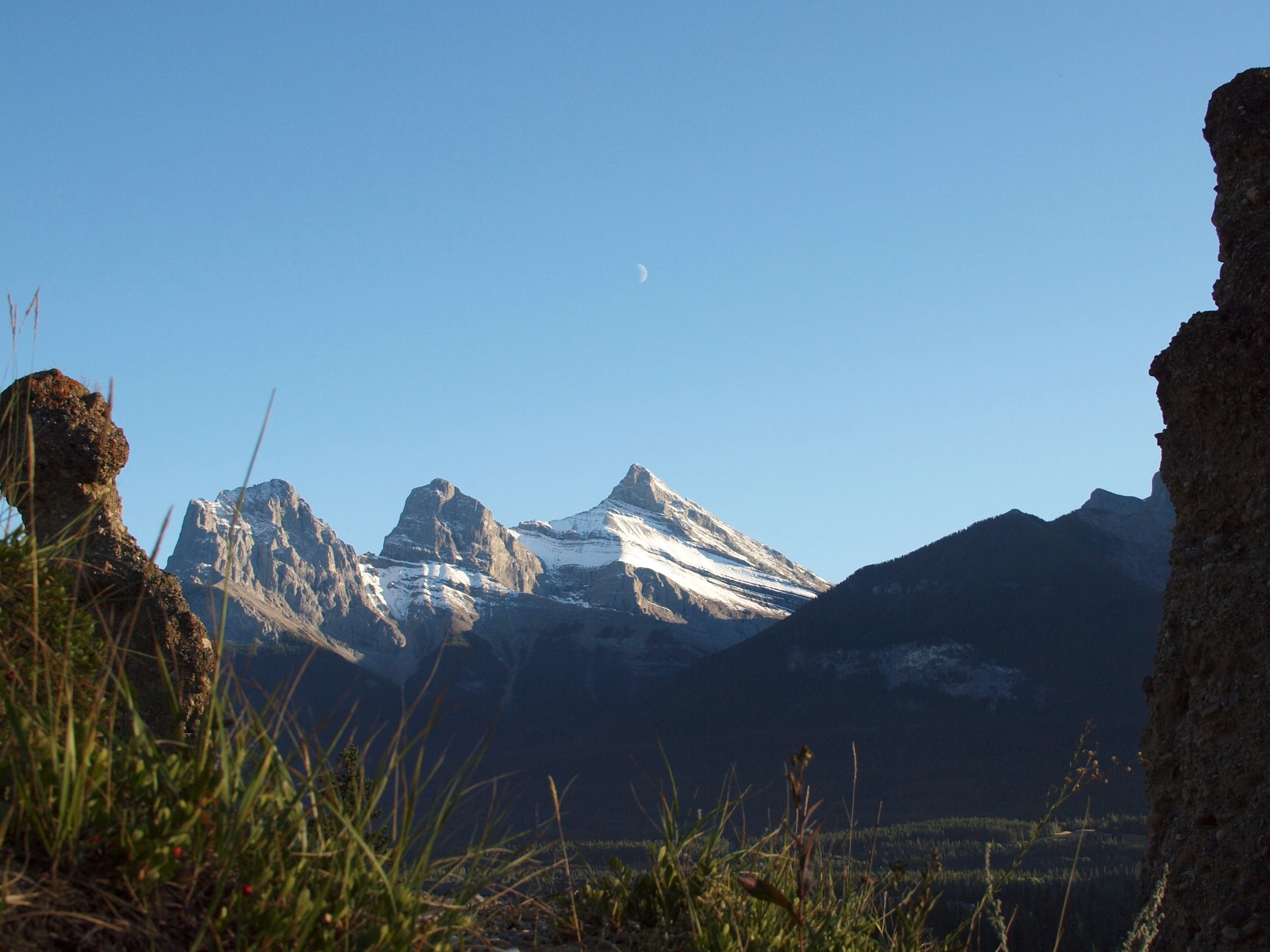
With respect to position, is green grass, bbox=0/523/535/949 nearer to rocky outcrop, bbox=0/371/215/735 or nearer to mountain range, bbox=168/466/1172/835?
rocky outcrop, bbox=0/371/215/735

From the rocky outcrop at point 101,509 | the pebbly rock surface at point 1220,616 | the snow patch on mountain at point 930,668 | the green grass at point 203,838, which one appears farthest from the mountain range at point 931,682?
the green grass at point 203,838

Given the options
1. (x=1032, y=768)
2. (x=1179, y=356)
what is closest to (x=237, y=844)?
(x=1179, y=356)

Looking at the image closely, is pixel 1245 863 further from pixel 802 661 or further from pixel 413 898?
pixel 802 661

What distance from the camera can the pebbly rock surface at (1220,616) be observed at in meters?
5.69

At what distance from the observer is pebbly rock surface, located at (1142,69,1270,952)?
5.69 m

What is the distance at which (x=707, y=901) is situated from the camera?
12.7 ft

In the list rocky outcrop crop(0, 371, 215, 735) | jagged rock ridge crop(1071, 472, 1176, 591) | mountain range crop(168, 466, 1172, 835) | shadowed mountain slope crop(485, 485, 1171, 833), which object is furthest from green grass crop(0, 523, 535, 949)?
jagged rock ridge crop(1071, 472, 1176, 591)

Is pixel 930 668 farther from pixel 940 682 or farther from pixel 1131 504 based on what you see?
pixel 1131 504

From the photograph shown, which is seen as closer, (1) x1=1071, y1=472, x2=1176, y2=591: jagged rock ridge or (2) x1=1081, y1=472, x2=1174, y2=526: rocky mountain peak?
(1) x1=1071, y1=472, x2=1176, y2=591: jagged rock ridge

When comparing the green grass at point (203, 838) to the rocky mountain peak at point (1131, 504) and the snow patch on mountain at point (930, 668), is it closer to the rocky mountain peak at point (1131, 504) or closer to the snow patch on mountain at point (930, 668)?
the snow patch on mountain at point (930, 668)

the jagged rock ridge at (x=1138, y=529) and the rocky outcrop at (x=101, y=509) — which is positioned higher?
the jagged rock ridge at (x=1138, y=529)

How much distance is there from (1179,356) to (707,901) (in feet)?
16.0

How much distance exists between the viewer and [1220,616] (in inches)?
242

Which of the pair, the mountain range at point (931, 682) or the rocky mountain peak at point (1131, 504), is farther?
the rocky mountain peak at point (1131, 504)
